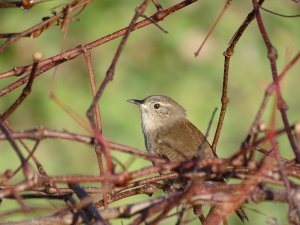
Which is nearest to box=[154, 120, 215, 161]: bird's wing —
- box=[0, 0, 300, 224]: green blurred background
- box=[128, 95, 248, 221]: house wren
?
box=[128, 95, 248, 221]: house wren

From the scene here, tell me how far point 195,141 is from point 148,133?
2.09 ft

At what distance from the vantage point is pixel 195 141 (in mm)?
4855

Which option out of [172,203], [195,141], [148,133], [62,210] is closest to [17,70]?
[62,210]

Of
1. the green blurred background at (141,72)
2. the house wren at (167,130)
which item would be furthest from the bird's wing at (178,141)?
the green blurred background at (141,72)

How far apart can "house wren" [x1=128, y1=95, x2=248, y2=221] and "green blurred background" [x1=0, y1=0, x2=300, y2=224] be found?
1.50m

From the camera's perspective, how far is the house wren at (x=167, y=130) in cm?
478

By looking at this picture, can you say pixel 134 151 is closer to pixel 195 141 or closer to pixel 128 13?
pixel 195 141

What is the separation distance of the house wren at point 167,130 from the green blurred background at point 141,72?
4.91 ft

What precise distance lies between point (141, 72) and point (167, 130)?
8.78 ft

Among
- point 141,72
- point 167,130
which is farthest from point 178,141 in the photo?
point 141,72

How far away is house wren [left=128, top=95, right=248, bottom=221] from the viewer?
15.7ft

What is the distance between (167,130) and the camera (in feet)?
17.7

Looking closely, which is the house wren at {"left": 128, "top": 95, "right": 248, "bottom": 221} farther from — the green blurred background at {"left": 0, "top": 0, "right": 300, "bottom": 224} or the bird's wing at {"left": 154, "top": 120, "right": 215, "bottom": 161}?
the green blurred background at {"left": 0, "top": 0, "right": 300, "bottom": 224}

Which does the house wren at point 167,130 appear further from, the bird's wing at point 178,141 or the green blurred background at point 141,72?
the green blurred background at point 141,72
